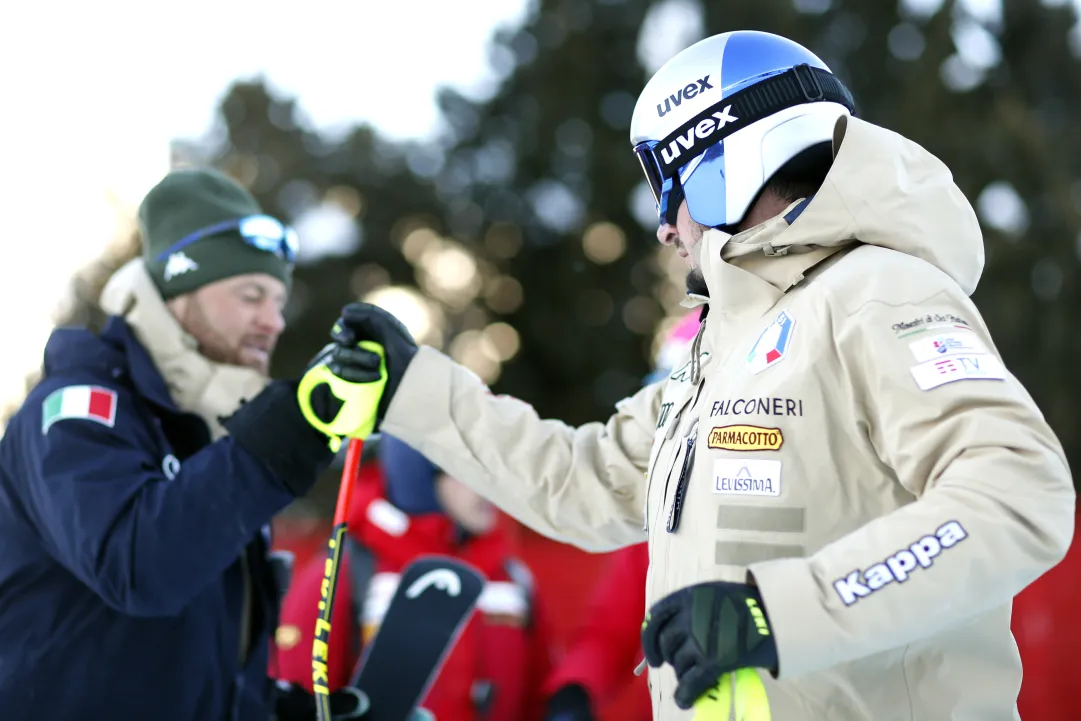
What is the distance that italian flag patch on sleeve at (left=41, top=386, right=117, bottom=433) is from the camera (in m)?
2.84

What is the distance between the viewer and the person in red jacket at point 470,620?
14.1 ft

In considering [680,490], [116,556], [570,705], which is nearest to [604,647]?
[570,705]

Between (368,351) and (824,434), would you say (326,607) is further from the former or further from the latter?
(824,434)

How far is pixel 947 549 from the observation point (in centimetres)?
173

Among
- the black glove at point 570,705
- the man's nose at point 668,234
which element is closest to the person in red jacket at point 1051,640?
the black glove at point 570,705

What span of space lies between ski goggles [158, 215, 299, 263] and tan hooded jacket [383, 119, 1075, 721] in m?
1.61

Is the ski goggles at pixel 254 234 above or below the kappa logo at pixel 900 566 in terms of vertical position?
above

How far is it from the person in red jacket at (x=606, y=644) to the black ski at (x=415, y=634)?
68 centimetres

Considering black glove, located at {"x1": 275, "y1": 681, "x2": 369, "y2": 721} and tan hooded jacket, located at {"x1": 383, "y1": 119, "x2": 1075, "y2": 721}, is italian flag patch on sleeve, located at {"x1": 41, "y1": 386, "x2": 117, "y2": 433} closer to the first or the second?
black glove, located at {"x1": 275, "y1": 681, "x2": 369, "y2": 721}

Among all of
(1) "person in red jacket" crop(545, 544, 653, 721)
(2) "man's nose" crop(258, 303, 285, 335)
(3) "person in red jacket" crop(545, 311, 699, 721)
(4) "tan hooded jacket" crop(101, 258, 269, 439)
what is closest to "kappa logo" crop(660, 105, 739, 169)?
(4) "tan hooded jacket" crop(101, 258, 269, 439)

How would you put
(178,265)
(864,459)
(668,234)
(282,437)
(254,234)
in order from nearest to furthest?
(864,459) → (668,234) → (282,437) → (178,265) → (254,234)

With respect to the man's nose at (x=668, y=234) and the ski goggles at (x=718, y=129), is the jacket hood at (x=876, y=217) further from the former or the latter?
the man's nose at (x=668, y=234)

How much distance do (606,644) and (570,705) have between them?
0.90 feet

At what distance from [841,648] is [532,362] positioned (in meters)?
18.1
